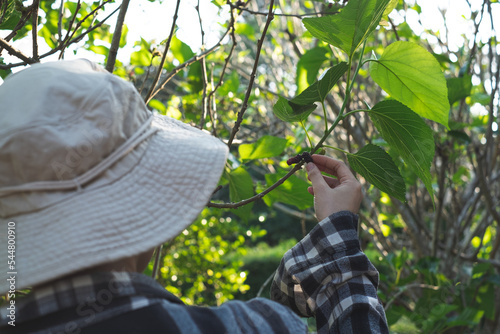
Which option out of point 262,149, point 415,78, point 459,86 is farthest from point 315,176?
point 459,86

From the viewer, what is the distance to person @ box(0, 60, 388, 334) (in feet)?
1.97

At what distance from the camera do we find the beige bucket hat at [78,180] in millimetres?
602

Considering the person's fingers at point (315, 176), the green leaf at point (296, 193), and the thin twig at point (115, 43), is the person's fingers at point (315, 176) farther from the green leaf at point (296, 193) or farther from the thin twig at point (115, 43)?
the thin twig at point (115, 43)

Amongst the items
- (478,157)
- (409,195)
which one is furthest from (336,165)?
(409,195)

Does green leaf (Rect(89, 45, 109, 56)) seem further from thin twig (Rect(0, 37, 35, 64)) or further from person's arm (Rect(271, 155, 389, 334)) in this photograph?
→ person's arm (Rect(271, 155, 389, 334))

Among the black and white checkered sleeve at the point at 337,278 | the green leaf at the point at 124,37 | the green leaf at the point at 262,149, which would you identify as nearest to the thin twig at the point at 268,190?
the black and white checkered sleeve at the point at 337,278

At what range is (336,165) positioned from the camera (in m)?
1.00

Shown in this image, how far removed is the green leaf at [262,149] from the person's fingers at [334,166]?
41 cm

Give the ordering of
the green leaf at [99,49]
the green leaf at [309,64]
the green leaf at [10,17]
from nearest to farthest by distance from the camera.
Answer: the green leaf at [10,17]
the green leaf at [309,64]
the green leaf at [99,49]

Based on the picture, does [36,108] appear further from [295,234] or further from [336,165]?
[295,234]

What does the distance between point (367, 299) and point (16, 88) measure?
0.60 m

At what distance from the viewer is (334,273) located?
849 mm

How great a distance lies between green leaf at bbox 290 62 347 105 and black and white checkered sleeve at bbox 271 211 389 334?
0.75 ft

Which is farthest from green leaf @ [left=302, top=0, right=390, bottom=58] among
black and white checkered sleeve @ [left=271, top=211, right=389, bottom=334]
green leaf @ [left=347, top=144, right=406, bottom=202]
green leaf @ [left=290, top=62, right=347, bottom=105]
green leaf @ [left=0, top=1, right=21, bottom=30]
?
green leaf @ [left=0, top=1, right=21, bottom=30]
